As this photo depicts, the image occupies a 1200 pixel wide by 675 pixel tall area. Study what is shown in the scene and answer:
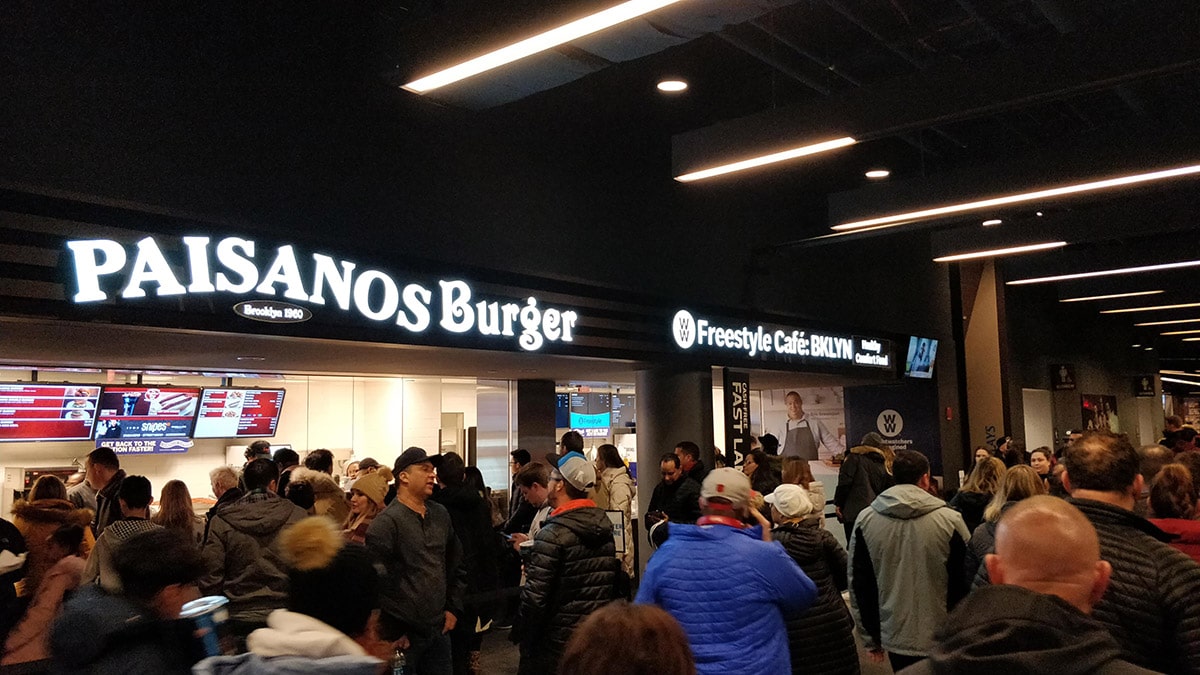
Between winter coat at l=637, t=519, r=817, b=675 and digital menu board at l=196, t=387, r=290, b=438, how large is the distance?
20.1 ft

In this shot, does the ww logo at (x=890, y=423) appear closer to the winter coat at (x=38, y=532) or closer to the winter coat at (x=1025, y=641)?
the winter coat at (x=38, y=532)

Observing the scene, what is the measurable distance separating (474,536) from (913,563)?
2812 millimetres

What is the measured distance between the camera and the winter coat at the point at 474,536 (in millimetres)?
5664

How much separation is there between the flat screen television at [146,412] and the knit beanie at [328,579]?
20.3 feet

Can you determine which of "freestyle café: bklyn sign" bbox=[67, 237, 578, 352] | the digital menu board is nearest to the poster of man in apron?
"freestyle café: bklyn sign" bbox=[67, 237, 578, 352]

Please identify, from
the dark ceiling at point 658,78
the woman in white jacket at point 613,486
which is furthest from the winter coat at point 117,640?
the woman in white jacket at point 613,486

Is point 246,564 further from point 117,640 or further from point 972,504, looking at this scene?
point 972,504

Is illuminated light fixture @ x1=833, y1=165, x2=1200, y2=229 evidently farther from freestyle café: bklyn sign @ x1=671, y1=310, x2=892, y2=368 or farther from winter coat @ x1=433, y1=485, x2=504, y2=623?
winter coat @ x1=433, y1=485, x2=504, y2=623

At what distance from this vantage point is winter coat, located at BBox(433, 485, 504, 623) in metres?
5.66

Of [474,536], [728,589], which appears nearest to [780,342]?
[474,536]

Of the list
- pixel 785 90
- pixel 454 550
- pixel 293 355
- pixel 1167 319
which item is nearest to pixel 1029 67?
pixel 785 90

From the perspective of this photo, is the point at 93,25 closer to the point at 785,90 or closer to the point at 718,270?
the point at 785,90

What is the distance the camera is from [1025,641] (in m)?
1.49

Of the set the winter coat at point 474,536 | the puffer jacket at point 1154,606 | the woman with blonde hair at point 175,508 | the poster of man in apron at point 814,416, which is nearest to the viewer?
the puffer jacket at point 1154,606
